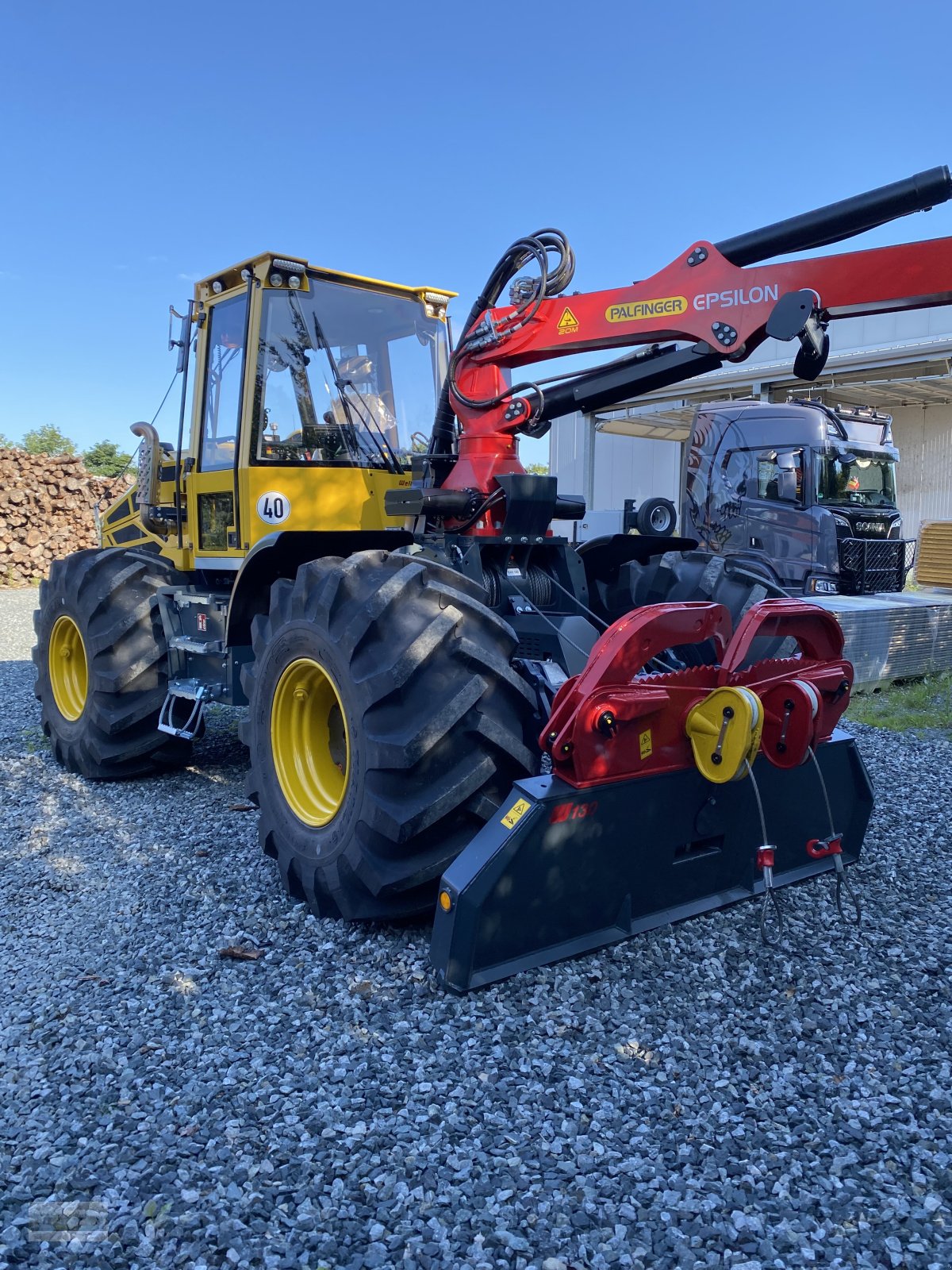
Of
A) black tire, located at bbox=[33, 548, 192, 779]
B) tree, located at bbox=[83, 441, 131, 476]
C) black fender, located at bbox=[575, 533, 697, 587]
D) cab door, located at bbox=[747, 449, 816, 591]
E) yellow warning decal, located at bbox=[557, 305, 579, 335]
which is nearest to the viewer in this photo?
yellow warning decal, located at bbox=[557, 305, 579, 335]

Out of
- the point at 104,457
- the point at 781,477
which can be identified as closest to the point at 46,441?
the point at 104,457

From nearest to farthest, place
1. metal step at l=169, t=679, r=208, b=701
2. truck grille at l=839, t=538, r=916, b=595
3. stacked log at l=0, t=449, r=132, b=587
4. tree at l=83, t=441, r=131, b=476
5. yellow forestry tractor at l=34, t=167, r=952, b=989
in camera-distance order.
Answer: yellow forestry tractor at l=34, t=167, r=952, b=989
metal step at l=169, t=679, r=208, b=701
truck grille at l=839, t=538, r=916, b=595
stacked log at l=0, t=449, r=132, b=587
tree at l=83, t=441, r=131, b=476

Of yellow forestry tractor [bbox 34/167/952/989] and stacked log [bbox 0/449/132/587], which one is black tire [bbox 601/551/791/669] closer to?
yellow forestry tractor [bbox 34/167/952/989]

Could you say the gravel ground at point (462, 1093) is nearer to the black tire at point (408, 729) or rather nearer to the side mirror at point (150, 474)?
the black tire at point (408, 729)

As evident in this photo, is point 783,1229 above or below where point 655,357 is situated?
below

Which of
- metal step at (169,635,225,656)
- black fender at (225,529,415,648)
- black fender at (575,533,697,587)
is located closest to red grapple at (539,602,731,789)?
black fender at (225,529,415,648)

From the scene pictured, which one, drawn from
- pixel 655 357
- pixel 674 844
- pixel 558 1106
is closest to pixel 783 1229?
pixel 558 1106

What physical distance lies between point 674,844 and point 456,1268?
1543mm

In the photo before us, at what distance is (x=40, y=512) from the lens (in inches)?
768

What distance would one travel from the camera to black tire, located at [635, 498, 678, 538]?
4.68 metres

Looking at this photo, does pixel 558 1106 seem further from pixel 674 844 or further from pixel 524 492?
pixel 524 492

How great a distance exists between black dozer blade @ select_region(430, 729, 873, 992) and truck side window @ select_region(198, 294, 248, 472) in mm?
2961

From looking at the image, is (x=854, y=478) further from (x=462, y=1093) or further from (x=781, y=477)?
(x=462, y=1093)

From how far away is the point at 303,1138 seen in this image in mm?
2225
